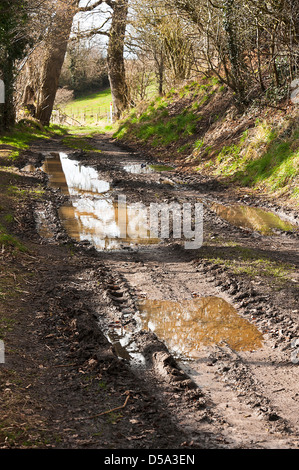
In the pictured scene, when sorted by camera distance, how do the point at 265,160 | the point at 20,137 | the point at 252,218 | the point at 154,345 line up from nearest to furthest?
the point at 154,345 → the point at 252,218 → the point at 265,160 → the point at 20,137

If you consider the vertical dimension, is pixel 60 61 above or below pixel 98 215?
above

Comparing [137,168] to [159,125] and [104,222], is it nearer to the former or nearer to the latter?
[159,125]

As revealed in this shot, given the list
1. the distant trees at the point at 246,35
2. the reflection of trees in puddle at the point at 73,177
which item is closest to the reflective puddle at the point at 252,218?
the reflection of trees in puddle at the point at 73,177

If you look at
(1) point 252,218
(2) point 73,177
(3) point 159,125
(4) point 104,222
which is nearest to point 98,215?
(4) point 104,222

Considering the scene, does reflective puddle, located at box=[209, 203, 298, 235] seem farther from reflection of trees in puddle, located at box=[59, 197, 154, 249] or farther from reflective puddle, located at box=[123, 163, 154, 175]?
reflective puddle, located at box=[123, 163, 154, 175]

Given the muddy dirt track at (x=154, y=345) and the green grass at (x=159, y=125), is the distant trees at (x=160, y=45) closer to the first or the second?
the green grass at (x=159, y=125)

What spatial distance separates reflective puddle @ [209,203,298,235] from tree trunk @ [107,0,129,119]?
16596 millimetres

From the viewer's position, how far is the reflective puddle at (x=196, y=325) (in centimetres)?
486

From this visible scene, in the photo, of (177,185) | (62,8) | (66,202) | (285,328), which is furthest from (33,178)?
(62,8)

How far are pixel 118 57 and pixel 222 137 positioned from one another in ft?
52.2

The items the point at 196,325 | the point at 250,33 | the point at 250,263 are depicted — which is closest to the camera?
the point at 196,325

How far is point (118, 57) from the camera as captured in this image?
2917cm

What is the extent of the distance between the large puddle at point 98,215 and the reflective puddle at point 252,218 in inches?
68.4
